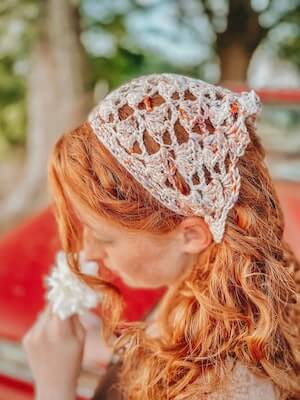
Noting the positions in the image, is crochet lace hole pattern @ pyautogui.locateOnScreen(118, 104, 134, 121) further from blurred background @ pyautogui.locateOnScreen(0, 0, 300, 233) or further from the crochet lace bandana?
blurred background @ pyautogui.locateOnScreen(0, 0, 300, 233)

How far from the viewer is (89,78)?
4.41 metres

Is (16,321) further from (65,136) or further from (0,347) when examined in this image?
(65,136)

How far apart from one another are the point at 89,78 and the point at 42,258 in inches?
107

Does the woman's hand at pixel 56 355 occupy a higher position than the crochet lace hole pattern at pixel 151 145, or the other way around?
the crochet lace hole pattern at pixel 151 145

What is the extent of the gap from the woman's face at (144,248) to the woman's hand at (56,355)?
0.71 feet

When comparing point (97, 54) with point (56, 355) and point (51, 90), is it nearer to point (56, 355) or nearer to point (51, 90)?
point (51, 90)

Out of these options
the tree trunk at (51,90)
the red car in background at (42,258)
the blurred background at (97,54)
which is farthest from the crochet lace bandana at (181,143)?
the tree trunk at (51,90)

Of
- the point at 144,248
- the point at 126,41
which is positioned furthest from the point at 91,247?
the point at 126,41

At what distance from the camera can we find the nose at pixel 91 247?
3.84ft

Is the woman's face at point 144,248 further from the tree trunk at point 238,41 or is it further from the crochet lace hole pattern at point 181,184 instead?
the tree trunk at point 238,41

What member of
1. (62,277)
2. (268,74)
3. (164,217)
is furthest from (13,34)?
(164,217)

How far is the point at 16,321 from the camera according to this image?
68.1 inches

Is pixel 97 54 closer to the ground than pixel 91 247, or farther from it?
closer to the ground

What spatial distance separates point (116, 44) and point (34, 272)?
3.76 metres
